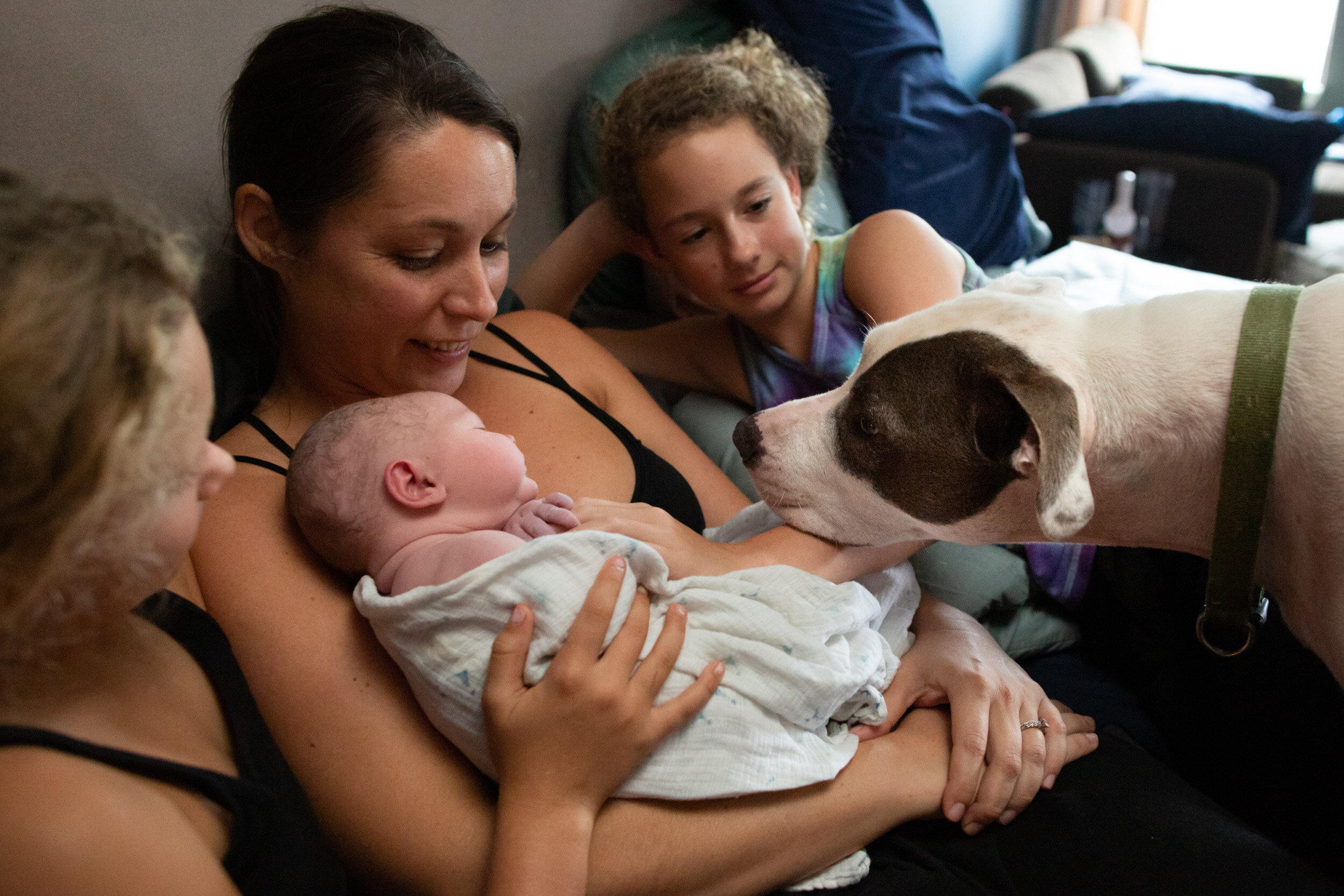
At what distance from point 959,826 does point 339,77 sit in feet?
4.45

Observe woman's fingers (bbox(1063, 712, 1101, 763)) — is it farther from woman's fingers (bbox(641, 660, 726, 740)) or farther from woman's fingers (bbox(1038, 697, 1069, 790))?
woman's fingers (bbox(641, 660, 726, 740))

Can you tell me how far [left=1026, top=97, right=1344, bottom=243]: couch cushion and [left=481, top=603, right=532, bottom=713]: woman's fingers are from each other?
12.9 feet

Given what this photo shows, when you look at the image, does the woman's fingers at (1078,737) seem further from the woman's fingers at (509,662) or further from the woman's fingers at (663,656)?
the woman's fingers at (509,662)

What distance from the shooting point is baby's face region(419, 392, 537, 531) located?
1.24m

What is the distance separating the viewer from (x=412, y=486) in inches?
48.4

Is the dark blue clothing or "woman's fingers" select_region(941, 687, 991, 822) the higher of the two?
the dark blue clothing

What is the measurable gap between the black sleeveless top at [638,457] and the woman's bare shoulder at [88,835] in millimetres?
662

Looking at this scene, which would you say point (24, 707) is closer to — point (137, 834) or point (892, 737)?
point (137, 834)

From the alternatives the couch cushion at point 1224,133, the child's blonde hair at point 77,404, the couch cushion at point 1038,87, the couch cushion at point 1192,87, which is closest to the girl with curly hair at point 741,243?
the child's blonde hair at point 77,404

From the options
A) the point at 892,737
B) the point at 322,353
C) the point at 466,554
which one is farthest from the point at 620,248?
the point at 892,737

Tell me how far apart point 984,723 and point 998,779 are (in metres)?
0.07

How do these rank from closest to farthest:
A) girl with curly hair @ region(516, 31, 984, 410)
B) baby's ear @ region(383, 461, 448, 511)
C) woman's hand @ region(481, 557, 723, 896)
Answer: woman's hand @ region(481, 557, 723, 896)
baby's ear @ region(383, 461, 448, 511)
girl with curly hair @ region(516, 31, 984, 410)

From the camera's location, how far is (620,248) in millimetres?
2117

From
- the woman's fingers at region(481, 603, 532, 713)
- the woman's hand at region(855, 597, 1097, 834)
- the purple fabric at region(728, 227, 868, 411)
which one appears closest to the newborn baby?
the woman's fingers at region(481, 603, 532, 713)
